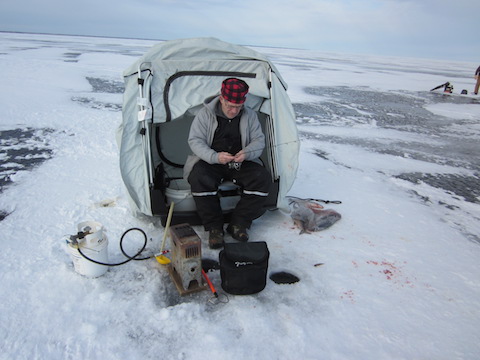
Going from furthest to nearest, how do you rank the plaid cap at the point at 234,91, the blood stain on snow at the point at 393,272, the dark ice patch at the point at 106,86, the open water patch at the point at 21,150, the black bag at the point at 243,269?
the dark ice patch at the point at 106,86, the open water patch at the point at 21,150, the plaid cap at the point at 234,91, the blood stain on snow at the point at 393,272, the black bag at the point at 243,269

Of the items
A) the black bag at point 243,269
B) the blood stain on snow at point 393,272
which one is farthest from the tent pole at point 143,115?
the blood stain on snow at point 393,272

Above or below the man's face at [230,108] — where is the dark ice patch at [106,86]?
below

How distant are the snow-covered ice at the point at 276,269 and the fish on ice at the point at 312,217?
0.10 meters

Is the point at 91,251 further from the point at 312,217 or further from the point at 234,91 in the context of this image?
the point at 312,217

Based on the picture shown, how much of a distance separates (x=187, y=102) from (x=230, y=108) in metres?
0.56

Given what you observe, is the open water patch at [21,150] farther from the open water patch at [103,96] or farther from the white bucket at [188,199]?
the open water patch at [103,96]

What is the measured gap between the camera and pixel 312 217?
3244 mm

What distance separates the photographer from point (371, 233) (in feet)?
10.4

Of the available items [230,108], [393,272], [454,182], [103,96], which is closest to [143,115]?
[230,108]

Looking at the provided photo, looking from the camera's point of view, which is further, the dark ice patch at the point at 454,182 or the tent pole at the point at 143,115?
the dark ice patch at the point at 454,182

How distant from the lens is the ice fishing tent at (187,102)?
2.89 meters

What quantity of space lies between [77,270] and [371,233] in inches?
103

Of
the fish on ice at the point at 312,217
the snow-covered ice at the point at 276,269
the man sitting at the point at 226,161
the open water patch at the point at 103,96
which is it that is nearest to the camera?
the snow-covered ice at the point at 276,269

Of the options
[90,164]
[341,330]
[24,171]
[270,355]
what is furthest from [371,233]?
[24,171]
